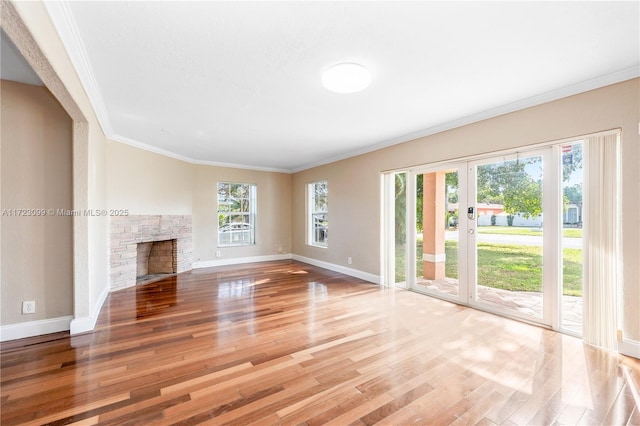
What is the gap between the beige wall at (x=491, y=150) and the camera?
238 centimetres

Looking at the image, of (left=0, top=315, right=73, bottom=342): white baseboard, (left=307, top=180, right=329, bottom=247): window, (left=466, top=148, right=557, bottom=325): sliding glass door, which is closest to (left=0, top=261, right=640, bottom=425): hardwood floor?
(left=0, top=315, right=73, bottom=342): white baseboard

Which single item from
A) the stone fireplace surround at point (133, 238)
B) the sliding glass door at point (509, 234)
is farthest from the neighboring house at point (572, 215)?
the stone fireplace surround at point (133, 238)

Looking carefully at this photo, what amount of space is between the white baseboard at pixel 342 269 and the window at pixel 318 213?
424 mm

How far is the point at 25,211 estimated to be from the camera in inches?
107

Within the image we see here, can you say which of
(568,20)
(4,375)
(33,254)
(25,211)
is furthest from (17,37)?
(568,20)

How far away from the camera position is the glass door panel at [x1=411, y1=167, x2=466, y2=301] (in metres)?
3.90

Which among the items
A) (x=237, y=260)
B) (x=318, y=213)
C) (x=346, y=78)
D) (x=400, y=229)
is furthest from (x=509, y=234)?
(x=237, y=260)

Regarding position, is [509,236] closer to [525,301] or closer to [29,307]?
[525,301]

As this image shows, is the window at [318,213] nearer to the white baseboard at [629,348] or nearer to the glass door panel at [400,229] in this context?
the glass door panel at [400,229]

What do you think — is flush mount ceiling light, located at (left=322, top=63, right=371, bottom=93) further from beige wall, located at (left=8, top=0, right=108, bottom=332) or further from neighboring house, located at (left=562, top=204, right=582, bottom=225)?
neighboring house, located at (left=562, top=204, right=582, bottom=225)

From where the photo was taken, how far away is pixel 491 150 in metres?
3.36

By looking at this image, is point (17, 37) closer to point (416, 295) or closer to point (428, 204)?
point (428, 204)

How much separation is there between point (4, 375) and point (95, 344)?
57 cm

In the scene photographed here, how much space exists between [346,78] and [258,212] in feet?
16.7
